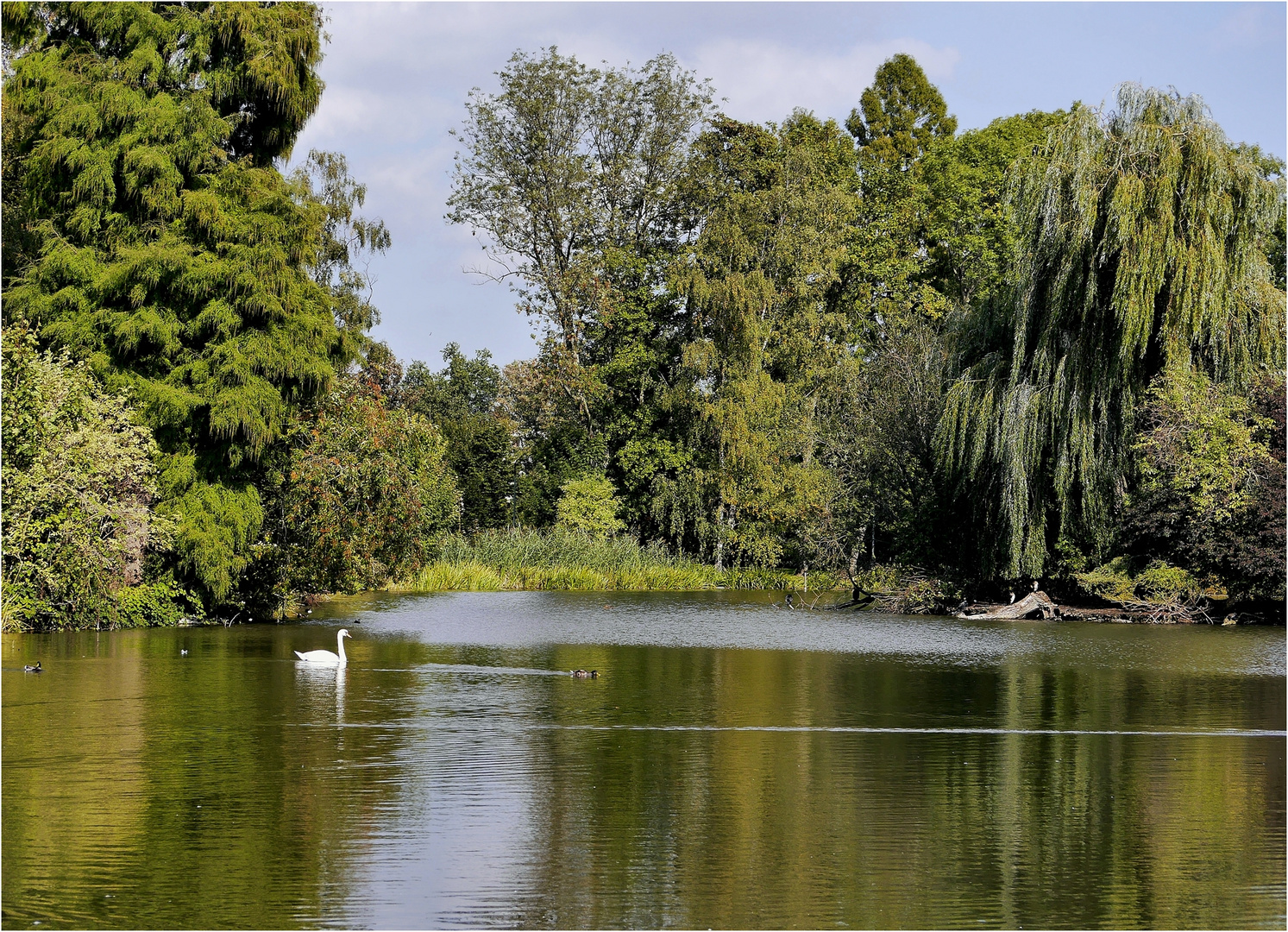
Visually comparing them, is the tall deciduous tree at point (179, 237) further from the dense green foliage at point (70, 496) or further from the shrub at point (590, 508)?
the shrub at point (590, 508)

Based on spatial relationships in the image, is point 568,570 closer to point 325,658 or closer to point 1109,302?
point 1109,302

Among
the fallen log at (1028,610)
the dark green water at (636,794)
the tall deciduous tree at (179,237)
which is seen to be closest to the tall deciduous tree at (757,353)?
the fallen log at (1028,610)

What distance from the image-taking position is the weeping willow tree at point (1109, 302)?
29109 mm

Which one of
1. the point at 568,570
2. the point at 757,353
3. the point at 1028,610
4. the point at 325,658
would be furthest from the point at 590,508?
the point at 325,658

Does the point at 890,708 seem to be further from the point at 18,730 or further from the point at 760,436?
the point at 760,436

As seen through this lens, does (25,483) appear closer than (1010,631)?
Yes

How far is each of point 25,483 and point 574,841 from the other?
16970 mm

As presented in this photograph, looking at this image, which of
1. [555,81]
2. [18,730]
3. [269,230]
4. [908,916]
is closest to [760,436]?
[555,81]

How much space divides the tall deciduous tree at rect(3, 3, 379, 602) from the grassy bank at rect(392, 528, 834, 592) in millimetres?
15412

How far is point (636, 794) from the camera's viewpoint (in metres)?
10.7

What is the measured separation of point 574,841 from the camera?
29.7ft

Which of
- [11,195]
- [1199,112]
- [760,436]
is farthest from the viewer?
→ [760,436]

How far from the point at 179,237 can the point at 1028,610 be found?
21.4 metres

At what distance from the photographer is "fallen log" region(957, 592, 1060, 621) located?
31.7m
